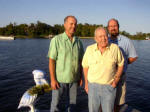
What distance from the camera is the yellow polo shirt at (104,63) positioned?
2268 mm

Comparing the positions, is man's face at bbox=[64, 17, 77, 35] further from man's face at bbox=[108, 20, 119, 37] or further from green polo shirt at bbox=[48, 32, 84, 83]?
man's face at bbox=[108, 20, 119, 37]

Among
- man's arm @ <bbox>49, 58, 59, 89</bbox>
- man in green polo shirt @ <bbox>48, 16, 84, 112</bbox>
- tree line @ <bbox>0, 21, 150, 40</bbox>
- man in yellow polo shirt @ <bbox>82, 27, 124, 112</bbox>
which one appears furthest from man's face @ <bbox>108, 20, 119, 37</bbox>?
tree line @ <bbox>0, 21, 150, 40</bbox>

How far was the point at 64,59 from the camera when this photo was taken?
8.59 feet

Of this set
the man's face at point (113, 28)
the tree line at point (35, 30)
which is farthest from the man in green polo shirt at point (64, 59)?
the tree line at point (35, 30)

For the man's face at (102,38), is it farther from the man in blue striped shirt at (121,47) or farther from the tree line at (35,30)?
the tree line at (35,30)

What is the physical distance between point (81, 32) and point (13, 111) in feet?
307

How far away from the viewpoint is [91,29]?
99000 mm

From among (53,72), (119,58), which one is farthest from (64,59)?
(119,58)

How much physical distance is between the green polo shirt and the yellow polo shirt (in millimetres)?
376

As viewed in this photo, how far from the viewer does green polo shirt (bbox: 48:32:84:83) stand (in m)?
2.59

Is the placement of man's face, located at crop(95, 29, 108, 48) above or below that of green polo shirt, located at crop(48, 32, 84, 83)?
above

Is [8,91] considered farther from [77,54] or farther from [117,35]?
[117,35]

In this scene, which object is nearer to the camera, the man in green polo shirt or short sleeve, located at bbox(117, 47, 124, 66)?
short sleeve, located at bbox(117, 47, 124, 66)

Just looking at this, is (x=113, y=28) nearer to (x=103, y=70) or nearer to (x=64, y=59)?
(x=103, y=70)
